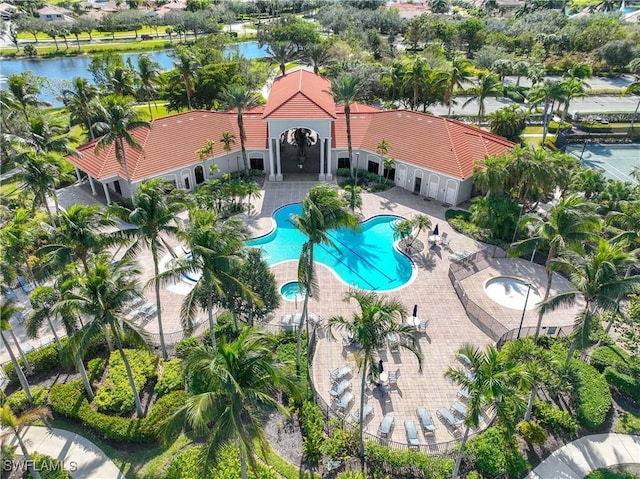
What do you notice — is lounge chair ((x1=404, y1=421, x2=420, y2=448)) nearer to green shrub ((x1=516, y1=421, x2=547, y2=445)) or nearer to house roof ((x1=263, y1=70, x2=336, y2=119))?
green shrub ((x1=516, y1=421, x2=547, y2=445))

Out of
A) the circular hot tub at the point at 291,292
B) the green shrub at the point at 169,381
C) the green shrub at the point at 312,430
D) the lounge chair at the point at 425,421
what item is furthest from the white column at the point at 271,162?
the lounge chair at the point at 425,421

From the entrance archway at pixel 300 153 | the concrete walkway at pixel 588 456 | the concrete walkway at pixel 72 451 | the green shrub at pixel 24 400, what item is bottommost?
the concrete walkway at pixel 588 456

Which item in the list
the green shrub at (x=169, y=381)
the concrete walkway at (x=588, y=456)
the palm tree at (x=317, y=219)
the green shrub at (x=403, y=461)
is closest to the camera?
the green shrub at (x=403, y=461)

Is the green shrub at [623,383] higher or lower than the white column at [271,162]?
lower

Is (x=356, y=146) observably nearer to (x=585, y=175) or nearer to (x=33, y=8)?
(x=585, y=175)

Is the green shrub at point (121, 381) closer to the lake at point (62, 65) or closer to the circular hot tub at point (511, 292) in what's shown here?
the circular hot tub at point (511, 292)

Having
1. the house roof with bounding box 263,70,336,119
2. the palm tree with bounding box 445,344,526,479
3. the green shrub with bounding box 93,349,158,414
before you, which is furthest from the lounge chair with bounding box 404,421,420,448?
the house roof with bounding box 263,70,336,119
